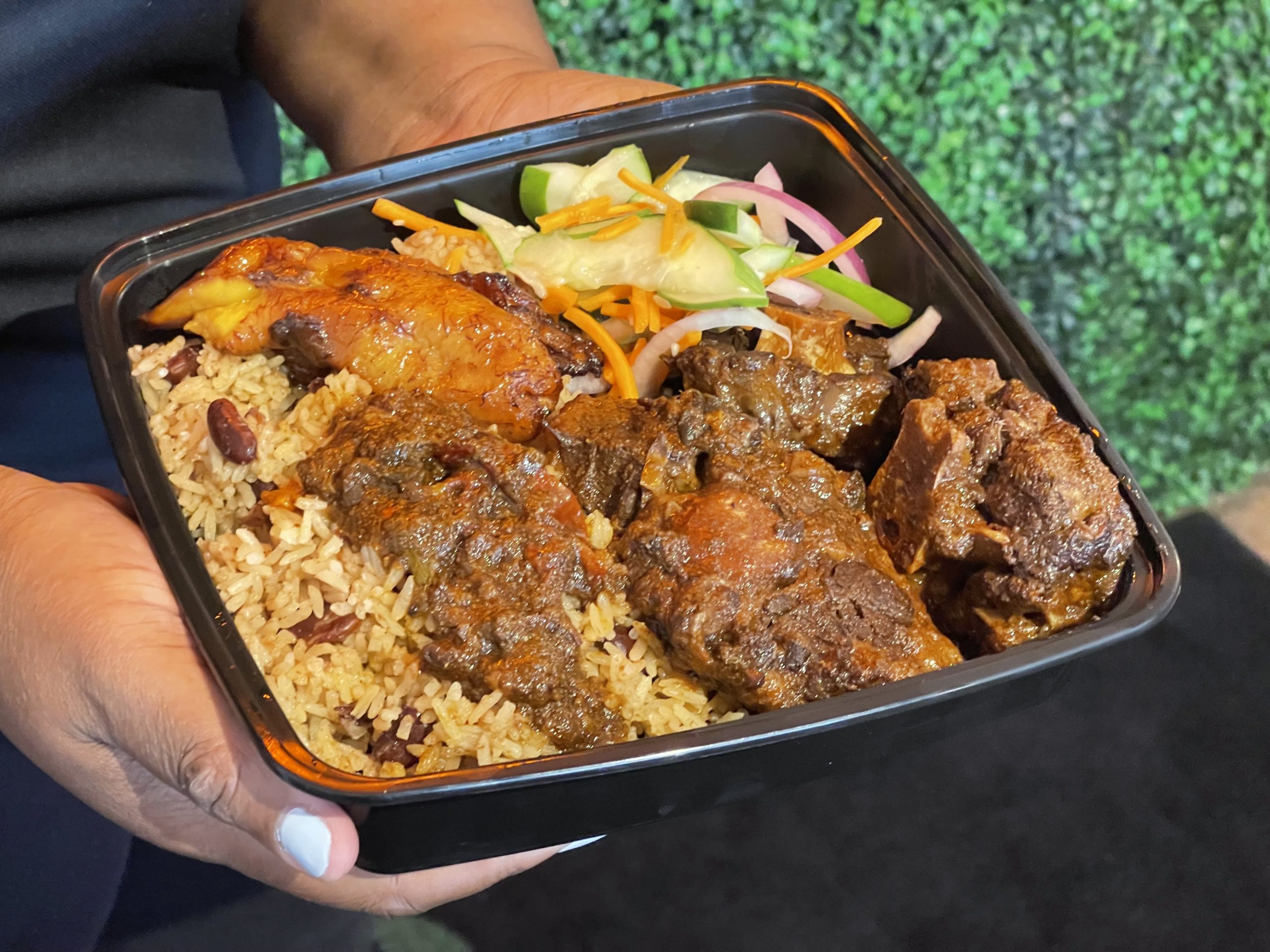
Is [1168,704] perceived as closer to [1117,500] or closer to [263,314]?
[1117,500]

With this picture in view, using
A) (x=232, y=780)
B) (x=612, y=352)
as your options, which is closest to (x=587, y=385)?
(x=612, y=352)

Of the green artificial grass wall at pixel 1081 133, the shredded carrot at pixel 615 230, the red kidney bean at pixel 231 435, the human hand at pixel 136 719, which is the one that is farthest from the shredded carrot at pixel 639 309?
the green artificial grass wall at pixel 1081 133

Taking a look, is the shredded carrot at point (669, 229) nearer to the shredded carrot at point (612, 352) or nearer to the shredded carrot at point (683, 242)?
the shredded carrot at point (683, 242)

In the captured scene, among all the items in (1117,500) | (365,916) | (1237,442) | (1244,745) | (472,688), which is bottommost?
(365,916)

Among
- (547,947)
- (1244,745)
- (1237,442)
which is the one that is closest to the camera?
(547,947)

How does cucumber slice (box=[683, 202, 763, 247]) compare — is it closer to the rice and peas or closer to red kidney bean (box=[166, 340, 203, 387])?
the rice and peas

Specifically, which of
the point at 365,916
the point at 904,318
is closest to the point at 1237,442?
the point at 904,318
